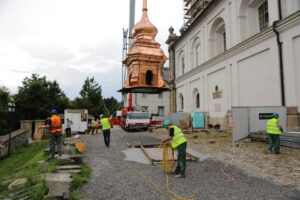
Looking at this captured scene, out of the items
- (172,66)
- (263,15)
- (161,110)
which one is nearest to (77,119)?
(172,66)

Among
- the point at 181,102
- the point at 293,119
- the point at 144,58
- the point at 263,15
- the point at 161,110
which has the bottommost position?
the point at 293,119

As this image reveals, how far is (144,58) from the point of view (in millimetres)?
8695

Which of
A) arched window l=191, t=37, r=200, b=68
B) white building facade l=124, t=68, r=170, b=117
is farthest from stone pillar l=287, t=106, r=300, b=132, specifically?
white building facade l=124, t=68, r=170, b=117

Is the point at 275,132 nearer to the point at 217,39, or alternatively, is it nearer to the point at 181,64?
the point at 217,39

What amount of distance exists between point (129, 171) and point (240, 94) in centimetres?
1272

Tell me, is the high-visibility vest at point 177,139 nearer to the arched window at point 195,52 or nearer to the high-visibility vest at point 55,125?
the high-visibility vest at point 55,125

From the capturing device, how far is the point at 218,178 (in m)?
5.41

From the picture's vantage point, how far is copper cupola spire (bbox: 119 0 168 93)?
874 cm

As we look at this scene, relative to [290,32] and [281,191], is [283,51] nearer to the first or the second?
[290,32]

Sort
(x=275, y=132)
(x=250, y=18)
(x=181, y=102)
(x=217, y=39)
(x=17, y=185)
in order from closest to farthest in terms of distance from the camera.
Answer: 1. (x=17, y=185)
2. (x=275, y=132)
3. (x=250, y=18)
4. (x=217, y=39)
5. (x=181, y=102)

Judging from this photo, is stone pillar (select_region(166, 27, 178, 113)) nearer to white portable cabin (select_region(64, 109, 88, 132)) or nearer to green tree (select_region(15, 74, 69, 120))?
white portable cabin (select_region(64, 109, 88, 132))

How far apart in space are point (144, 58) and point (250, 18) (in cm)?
1165

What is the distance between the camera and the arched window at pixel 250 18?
1522 centimetres

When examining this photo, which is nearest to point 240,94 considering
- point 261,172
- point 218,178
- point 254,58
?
point 254,58
